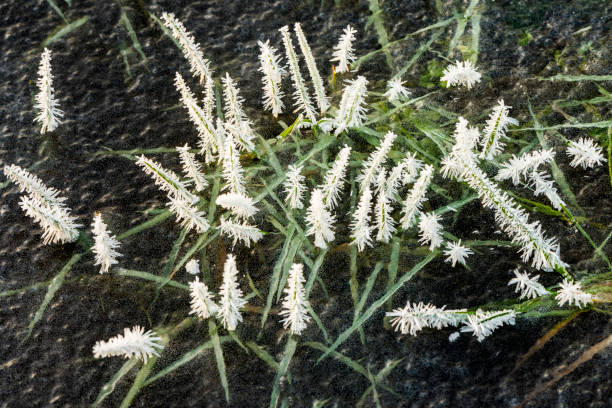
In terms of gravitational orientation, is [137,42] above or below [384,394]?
above

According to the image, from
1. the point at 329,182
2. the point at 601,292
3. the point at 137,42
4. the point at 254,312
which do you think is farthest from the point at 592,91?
the point at 137,42

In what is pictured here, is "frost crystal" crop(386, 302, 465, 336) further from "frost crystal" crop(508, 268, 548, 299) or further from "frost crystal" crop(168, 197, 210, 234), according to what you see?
"frost crystal" crop(168, 197, 210, 234)

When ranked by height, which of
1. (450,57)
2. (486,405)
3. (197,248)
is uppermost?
(450,57)

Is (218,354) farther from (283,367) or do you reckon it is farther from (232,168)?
(232,168)

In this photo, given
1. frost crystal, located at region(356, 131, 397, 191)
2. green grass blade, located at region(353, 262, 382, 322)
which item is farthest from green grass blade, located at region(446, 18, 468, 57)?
green grass blade, located at region(353, 262, 382, 322)

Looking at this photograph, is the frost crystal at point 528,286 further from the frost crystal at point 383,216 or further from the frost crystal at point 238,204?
the frost crystal at point 238,204

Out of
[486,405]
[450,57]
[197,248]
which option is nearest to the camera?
[486,405]

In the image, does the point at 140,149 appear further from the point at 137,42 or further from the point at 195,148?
the point at 137,42
